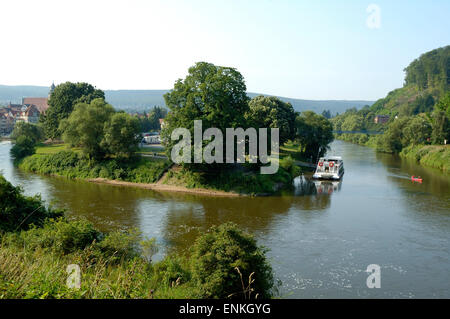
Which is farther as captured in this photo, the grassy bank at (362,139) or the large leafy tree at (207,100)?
the grassy bank at (362,139)

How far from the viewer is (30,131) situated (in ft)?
180

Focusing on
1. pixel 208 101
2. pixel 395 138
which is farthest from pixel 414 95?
pixel 208 101

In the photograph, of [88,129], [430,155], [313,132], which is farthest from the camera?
[430,155]

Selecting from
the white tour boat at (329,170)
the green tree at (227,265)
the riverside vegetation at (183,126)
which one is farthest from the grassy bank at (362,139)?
the green tree at (227,265)

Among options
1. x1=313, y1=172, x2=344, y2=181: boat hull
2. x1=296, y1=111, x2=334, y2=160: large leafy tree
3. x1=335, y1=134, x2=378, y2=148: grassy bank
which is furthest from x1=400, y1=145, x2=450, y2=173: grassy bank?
x1=335, y1=134, x2=378, y2=148: grassy bank

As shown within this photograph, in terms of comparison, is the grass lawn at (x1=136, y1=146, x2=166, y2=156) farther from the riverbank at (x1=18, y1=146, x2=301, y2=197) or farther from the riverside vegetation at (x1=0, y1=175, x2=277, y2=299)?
the riverside vegetation at (x1=0, y1=175, x2=277, y2=299)

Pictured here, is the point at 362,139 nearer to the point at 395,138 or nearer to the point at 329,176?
the point at 395,138

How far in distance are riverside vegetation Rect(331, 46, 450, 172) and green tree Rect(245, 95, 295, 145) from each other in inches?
746

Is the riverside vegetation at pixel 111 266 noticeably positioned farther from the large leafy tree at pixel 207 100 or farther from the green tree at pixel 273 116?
the green tree at pixel 273 116

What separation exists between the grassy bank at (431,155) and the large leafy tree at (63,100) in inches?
1728

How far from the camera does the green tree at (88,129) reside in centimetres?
3766

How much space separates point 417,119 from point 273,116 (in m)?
29.0
